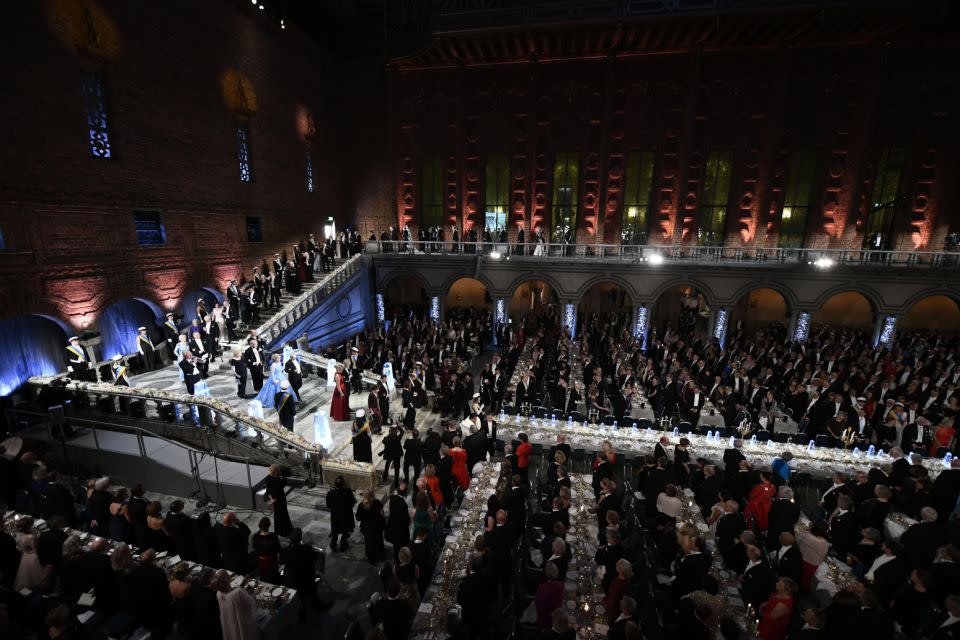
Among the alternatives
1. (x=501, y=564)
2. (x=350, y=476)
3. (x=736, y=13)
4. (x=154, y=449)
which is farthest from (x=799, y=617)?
(x=736, y=13)

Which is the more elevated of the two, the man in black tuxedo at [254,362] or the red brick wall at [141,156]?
the red brick wall at [141,156]

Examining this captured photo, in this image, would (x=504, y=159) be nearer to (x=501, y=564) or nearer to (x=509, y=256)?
(x=509, y=256)

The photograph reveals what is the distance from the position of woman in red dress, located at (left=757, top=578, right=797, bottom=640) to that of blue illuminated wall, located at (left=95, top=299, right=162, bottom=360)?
16.9 metres

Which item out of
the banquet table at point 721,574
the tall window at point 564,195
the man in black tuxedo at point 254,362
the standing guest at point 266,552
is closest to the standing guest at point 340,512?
the standing guest at point 266,552

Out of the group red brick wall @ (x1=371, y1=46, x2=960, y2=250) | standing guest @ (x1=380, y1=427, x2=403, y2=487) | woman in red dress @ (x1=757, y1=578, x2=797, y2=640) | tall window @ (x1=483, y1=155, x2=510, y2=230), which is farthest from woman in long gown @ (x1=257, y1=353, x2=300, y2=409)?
red brick wall @ (x1=371, y1=46, x2=960, y2=250)

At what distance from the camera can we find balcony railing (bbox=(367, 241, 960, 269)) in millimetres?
19203

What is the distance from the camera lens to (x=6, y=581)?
576 centimetres

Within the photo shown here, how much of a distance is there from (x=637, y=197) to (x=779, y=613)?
2223cm

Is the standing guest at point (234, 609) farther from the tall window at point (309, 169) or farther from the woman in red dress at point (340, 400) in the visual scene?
the tall window at point (309, 169)

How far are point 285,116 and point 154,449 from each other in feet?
59.5

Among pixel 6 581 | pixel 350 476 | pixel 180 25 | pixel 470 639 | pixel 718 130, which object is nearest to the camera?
pixel 470 639

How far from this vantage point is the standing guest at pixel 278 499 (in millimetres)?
6938

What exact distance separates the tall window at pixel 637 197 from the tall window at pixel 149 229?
→ 20.9 meters

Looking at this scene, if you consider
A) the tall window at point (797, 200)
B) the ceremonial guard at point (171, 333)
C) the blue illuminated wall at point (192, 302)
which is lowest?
the ceremonial guard at point (171, 333)
